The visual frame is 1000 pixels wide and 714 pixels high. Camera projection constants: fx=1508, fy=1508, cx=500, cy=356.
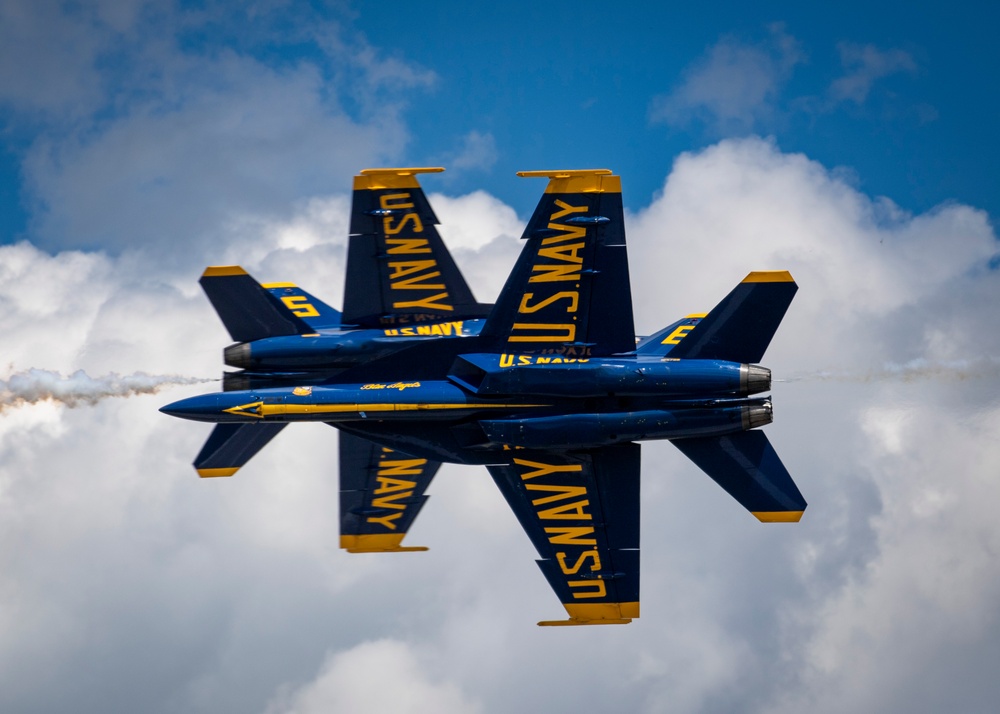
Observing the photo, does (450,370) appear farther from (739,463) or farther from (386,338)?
(739,463)

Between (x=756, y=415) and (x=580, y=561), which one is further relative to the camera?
(x=580, y=561)

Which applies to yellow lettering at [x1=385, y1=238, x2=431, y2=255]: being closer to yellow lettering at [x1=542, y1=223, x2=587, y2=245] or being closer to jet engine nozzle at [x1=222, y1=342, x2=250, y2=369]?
jet engine nozzle at [x1=222, y1=342, x2=250, y2=369]

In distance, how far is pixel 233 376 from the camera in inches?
1367

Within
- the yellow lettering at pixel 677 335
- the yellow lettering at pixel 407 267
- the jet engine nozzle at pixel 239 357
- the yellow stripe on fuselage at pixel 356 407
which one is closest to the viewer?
the yellow stripe on fuselage at pixel 356 407

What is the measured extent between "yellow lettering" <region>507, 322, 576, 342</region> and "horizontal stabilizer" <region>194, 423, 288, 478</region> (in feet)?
21.7

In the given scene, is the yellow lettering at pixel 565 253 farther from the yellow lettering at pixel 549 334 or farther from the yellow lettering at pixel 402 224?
the yellow lettering at pixel 402 224

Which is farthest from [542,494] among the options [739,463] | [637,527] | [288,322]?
[288,322]

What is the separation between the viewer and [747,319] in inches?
1271

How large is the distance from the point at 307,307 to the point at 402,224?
3156mm

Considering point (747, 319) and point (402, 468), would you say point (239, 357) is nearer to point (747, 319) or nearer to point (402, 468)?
point (402, 468)

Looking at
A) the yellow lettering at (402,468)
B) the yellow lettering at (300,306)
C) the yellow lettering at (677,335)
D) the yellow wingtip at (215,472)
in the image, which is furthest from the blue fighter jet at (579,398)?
the yellow lettering at (300,306)

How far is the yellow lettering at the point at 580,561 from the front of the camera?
3391cm

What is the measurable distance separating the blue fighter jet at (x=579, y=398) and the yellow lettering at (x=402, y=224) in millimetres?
3293

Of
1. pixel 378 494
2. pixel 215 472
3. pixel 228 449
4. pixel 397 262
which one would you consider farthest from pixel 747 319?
pixel 215 472
